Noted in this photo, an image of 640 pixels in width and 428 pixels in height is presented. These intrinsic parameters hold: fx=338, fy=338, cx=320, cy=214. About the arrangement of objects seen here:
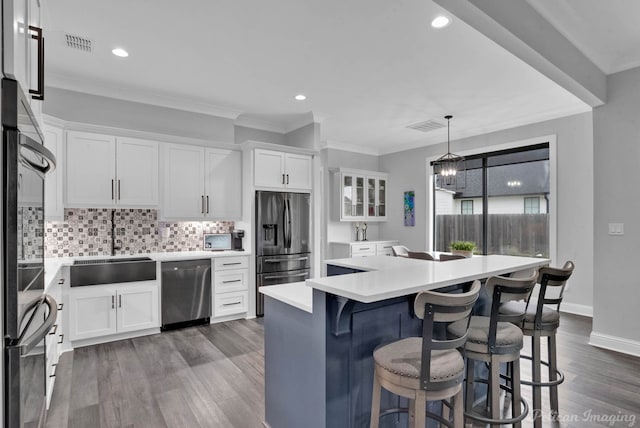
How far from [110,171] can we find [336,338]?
333 cm

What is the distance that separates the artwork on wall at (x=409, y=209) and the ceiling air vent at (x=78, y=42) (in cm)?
531

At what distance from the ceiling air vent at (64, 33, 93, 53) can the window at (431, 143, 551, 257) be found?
14.1ft

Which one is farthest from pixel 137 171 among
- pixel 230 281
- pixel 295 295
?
pixel 295 295

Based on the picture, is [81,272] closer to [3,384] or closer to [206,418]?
[206,418]

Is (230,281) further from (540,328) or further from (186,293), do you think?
(540,328)

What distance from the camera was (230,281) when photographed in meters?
4.23

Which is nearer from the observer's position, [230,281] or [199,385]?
[199,385]

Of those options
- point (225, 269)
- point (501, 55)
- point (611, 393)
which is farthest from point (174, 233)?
point (611, 393)

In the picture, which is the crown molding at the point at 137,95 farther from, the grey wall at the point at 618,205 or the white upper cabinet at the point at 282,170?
the grey wall at the point at 618,205

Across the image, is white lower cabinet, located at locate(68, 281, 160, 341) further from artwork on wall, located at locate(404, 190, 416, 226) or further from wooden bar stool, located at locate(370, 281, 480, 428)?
artwork on wall, located at locate(404, 190, 416, 226)

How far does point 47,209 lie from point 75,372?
155 centimetres

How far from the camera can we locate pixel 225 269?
4.18 meters

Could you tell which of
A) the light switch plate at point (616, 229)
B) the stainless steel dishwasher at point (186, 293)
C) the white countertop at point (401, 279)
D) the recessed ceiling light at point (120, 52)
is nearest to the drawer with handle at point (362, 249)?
the stainless steel dishwasher at point (186, 293)

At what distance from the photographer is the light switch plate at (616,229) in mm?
3205
